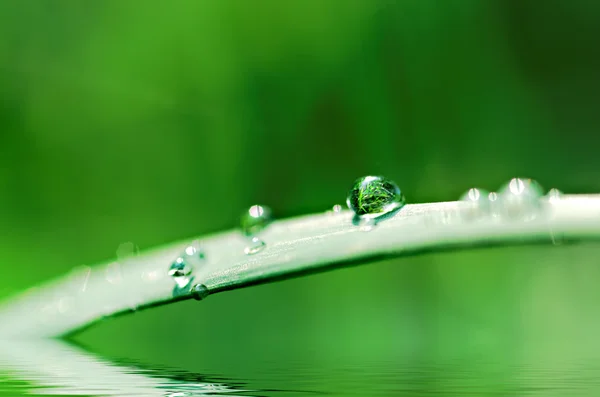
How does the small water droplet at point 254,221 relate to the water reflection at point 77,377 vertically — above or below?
above

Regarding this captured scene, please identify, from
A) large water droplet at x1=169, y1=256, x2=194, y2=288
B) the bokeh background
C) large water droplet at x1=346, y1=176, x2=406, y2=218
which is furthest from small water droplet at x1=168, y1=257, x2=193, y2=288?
the bokeh background

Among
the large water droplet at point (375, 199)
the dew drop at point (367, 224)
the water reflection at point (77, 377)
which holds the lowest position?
the water reflection at point (77, 377)

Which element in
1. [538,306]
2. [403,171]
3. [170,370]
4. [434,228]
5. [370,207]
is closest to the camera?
[434,228]

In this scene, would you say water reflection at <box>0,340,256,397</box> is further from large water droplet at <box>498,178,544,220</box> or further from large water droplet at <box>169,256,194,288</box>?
large water droplet at <box>498,178,544,220</box>

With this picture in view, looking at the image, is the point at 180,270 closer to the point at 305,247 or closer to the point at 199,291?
the point at 199,291

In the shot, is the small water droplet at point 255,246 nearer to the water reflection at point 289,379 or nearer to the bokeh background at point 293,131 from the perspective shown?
the water reflection at point 289,379

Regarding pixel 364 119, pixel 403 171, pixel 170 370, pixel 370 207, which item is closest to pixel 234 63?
pixel 364 119

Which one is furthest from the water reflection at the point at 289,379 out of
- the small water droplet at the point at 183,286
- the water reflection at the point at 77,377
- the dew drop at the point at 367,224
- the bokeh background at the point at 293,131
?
the bokeh background at the point at 293,131

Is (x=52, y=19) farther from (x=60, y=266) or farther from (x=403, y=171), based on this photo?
(x=403, y=171)
